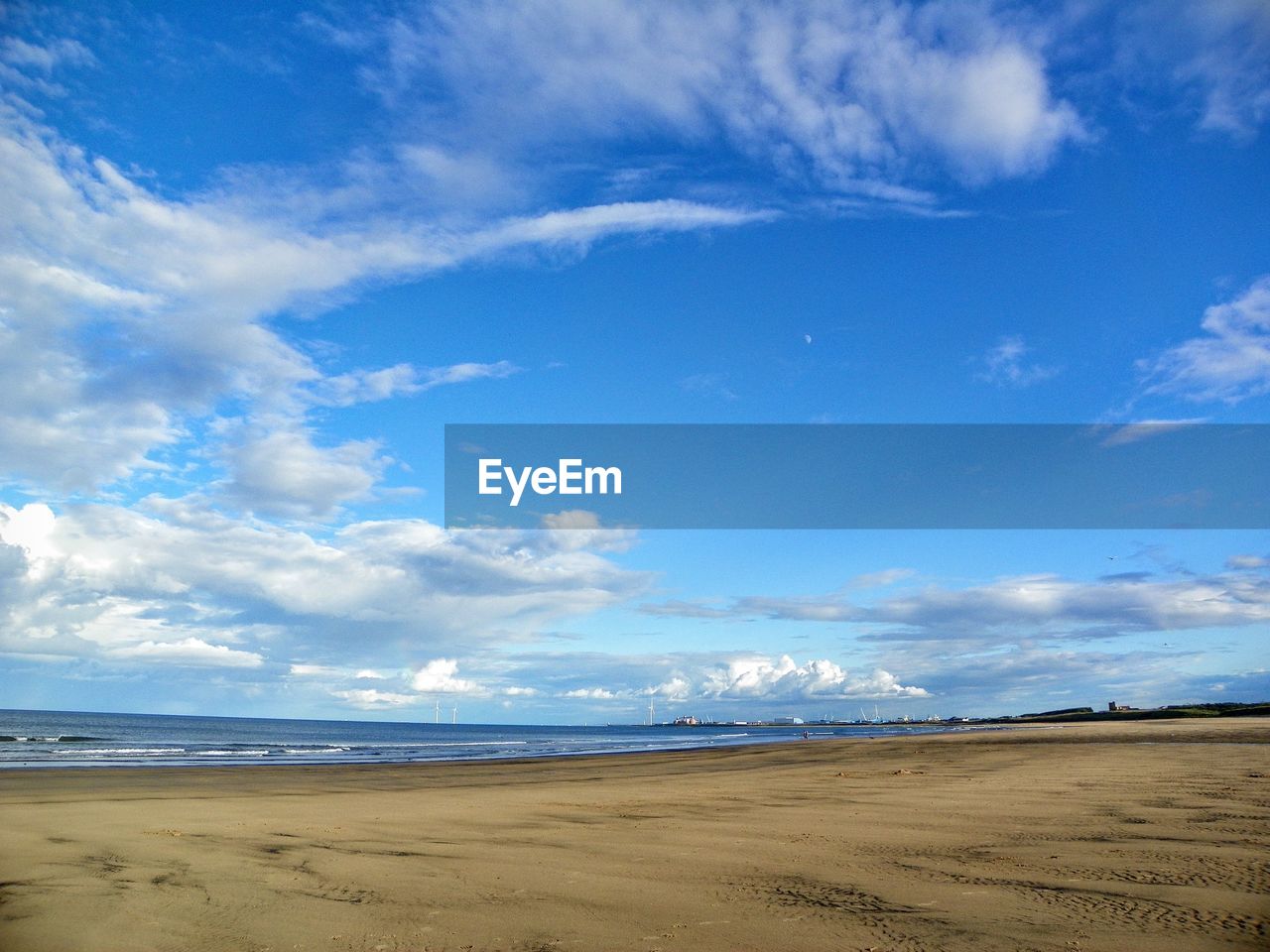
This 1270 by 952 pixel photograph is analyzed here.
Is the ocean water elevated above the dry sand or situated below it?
below

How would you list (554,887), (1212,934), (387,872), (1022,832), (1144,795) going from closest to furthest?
(1212,934) < (554,887) < (387,872) < (1022,832) < (1144,795)

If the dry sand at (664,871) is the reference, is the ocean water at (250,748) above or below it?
below

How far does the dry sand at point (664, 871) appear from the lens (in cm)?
614

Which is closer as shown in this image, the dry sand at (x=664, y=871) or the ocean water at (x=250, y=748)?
the dry sand at (x=664, y=871)

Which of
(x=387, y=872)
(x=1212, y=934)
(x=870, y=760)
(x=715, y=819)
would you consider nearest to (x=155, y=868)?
(x=387, y=872)

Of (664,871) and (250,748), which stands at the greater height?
(664,871)

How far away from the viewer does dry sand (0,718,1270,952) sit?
6.14 meters

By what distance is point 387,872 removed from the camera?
8.63 m

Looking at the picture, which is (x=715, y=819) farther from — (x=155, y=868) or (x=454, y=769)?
(x=454, y=769)

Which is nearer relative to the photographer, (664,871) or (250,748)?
(664,871)

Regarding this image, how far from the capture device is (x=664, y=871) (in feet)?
27.7

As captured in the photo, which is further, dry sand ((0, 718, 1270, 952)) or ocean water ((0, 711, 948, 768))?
ocean water ((0, 711, 948, 768))

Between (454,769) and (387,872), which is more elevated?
(387,872)

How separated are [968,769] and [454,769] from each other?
19.4 metres
